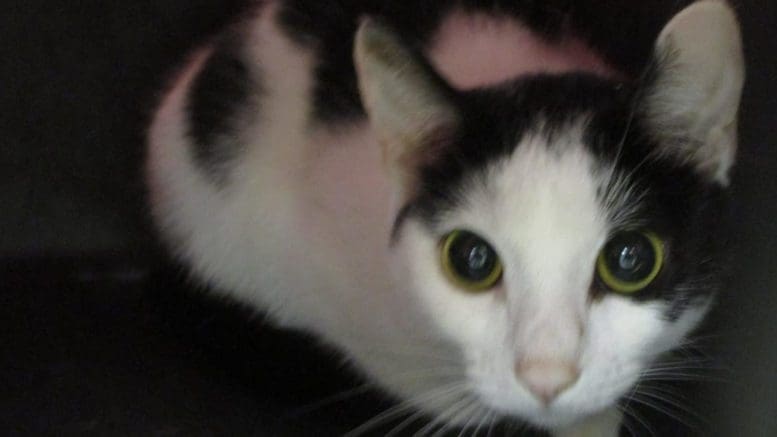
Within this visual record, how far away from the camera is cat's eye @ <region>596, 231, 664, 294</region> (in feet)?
2.58

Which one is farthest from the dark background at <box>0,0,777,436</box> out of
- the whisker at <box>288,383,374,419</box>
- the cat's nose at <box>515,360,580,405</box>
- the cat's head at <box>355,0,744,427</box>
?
the cat's nose at <box>515,360,580,405</box>

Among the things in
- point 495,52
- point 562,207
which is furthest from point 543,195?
point 495,52

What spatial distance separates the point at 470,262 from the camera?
2.67ft

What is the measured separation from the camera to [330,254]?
1042mm

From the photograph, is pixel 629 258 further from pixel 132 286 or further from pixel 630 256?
pixel 132 286

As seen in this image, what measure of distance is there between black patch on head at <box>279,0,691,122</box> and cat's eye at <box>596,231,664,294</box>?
0.26 m

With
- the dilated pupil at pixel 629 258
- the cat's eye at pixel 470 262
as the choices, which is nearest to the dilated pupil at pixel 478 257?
the cat's eye at pixel 470 262

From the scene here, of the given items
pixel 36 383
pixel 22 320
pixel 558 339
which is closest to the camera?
pixel 558 339

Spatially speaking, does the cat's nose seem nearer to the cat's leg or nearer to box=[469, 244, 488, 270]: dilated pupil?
box=[469, 244, 488, 270]: dilated pupil

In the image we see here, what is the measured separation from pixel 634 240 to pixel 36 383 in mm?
718

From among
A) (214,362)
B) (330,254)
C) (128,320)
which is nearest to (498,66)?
(330,254)

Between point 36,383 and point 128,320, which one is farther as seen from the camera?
point 128,320

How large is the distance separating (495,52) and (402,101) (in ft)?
0.68

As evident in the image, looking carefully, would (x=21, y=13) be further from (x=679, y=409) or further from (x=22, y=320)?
(x=679, y=409)
